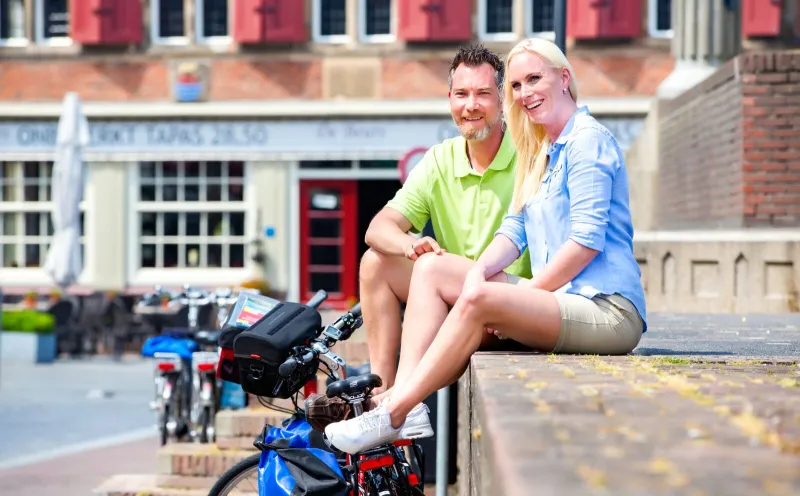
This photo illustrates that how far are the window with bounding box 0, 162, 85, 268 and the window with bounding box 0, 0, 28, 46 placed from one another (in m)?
1.93

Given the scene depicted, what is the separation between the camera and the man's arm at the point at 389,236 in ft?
14.6

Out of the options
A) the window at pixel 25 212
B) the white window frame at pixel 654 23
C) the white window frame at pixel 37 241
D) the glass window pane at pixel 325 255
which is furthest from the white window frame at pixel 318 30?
the window at pixel 25 212

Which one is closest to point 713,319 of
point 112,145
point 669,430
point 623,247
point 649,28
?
point 623,247

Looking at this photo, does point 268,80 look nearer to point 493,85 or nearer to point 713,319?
point 713,319

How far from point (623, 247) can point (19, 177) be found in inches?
751

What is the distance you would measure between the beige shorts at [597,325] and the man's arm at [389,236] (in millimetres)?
651

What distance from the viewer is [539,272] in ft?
13.3

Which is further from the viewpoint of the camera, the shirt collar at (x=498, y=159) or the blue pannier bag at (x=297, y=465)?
the shirt collar at (x=498, y=159)

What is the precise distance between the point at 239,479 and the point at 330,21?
57.3ft

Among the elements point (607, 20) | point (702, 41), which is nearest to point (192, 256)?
point (607, 20)

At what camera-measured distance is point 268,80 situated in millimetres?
21234

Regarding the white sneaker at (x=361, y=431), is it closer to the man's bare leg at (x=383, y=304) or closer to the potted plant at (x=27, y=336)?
the man's bare leg at (x=383, y=304)

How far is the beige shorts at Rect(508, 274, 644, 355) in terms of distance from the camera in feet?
13.0

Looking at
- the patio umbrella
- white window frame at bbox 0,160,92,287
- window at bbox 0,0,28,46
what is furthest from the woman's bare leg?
window at bbox 0,0,28,46
